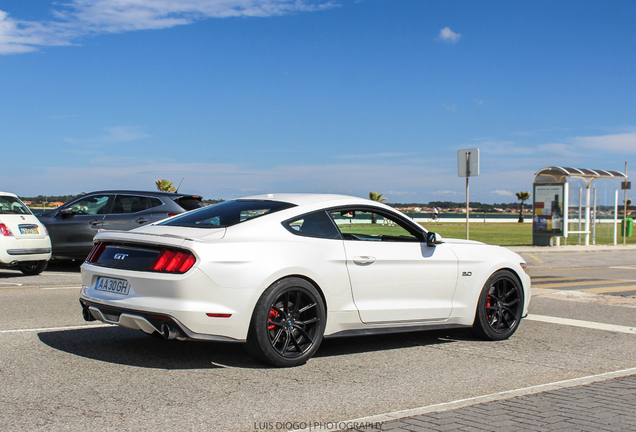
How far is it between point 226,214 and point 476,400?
108 inches

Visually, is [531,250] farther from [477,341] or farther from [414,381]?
[414,381]

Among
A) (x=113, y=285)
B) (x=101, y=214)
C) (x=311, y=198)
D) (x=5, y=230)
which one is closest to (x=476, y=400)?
(x=311, y=198)

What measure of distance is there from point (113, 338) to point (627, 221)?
100ft

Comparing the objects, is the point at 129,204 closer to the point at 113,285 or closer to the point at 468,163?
the point at 113,285

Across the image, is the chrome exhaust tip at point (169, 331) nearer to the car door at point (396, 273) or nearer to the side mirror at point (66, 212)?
the car door at point (396, 273)

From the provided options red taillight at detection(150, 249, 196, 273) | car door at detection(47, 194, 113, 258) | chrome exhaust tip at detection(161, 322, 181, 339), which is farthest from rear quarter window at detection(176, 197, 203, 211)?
chrome exhaust tip at detection(161, 322, 181, 339)

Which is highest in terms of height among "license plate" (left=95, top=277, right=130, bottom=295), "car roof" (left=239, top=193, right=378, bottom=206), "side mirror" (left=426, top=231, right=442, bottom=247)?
"car roof" (left=239, top=193, right=378, bottom=206)

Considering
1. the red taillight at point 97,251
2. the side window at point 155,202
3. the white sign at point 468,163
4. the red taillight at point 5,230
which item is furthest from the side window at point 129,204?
the white sign at point 468,163

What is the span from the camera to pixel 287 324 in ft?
17.4

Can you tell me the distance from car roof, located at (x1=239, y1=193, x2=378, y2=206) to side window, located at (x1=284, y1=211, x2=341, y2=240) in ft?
0.51

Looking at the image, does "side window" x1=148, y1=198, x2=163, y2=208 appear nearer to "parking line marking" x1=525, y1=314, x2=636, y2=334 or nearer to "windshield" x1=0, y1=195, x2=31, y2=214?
"windshield" x1=0, y1=195, x2=31, y2=214

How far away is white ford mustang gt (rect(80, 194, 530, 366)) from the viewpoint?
16.3 feet

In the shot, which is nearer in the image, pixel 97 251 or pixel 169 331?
pixel 169 331

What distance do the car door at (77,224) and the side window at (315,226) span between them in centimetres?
837
